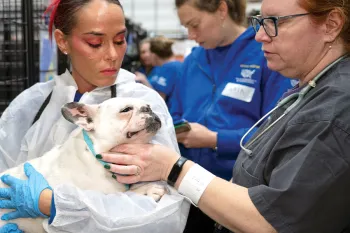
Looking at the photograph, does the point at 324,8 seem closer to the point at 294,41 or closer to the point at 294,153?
the point at 294,41

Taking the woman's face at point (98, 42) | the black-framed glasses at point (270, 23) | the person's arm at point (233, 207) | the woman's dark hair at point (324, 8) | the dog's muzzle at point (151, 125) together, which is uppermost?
the woman's dark hair at point (324, 8)

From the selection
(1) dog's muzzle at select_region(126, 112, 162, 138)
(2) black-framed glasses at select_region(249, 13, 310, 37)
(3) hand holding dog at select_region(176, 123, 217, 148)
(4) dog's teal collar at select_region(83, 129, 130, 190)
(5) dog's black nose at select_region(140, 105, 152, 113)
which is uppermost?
(2) black-framed glasses at select_region(249, 13, 310, 37)

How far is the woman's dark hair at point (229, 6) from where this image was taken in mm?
1980

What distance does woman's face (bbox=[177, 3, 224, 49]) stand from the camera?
79.0 inches

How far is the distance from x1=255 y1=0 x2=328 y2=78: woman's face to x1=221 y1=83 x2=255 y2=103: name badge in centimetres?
67

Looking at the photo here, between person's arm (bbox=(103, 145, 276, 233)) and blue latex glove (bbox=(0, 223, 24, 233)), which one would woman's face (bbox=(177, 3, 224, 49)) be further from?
blue latex glove (bbox=(0, 223, 24, 233))

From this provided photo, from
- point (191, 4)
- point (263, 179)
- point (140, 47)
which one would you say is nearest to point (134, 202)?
point (263, 179)

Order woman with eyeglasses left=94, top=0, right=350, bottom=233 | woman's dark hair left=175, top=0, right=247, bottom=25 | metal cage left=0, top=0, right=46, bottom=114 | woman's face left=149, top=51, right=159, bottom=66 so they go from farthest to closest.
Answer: woman's face left=149, top=51, right=159, bottom=66
metal cage left=0, top=0, right=46, bottom=114
woman's dark hair left=175, top=0, right=247, bottom=25
woman with eyeglasses left=94, top=0, right=350, bottom=233

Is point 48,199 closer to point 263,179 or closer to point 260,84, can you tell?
point 263,179

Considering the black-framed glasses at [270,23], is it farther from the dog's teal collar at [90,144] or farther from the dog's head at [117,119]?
the dog's teal collar at [90,144]

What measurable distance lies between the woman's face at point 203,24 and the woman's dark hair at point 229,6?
2 cm

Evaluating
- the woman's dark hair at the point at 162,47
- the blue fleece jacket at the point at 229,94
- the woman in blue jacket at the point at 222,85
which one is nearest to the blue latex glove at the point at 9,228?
the woman in blue jacket at the point at 222,85

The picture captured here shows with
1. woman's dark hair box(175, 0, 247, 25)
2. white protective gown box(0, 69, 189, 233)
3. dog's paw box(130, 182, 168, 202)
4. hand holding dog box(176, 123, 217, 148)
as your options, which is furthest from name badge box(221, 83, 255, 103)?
dog's paw box(130, 182, 168, 202)

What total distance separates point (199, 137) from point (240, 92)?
0.30 meters
